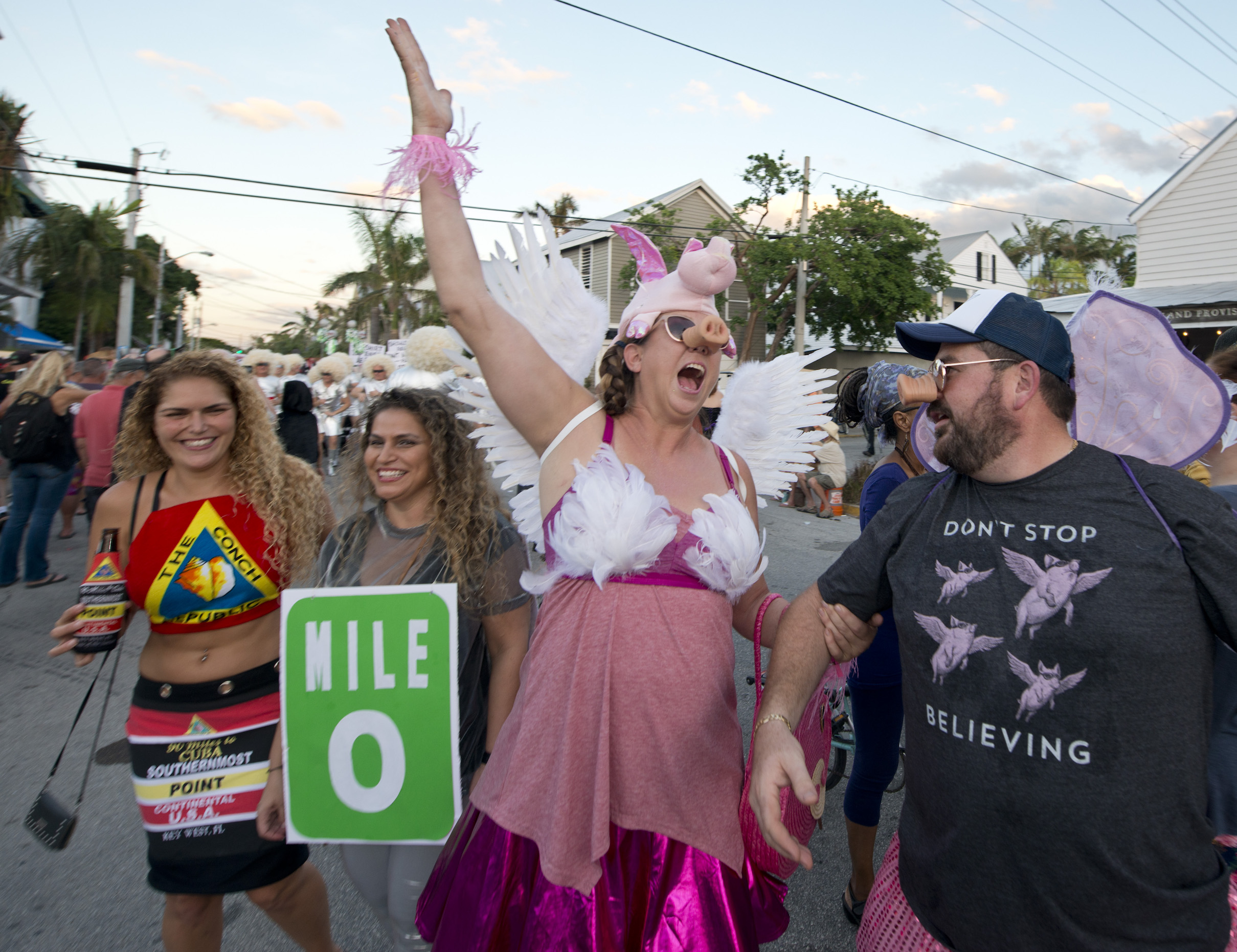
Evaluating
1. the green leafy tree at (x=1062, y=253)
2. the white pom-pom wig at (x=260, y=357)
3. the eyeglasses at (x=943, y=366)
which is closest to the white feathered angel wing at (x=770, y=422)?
the eyeglasses at (x=943, y=366)

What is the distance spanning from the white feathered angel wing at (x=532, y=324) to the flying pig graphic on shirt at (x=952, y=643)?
3.17ft

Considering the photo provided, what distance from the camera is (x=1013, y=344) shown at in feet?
4.65

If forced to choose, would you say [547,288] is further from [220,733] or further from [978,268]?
[978,268]

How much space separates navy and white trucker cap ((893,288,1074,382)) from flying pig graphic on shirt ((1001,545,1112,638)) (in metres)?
0.39

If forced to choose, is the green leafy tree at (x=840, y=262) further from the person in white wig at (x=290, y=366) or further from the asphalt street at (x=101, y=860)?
the asphalt street at (x=101, y=860)

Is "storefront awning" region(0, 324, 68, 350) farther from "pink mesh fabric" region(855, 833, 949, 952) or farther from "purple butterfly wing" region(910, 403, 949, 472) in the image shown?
"pink mesh fabric" region(855, 833, 949, 952)

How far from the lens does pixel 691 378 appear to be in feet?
6.14

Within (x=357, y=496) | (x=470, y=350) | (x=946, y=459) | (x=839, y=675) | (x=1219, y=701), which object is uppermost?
(x=470, y=350)

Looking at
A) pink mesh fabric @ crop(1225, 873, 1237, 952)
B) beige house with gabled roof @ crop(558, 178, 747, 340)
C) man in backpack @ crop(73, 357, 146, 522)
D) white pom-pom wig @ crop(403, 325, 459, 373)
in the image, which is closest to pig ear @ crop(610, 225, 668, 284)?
white pom-pom wig @ crop(403, 325, 459, 373)

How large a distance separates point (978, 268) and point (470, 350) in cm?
4286

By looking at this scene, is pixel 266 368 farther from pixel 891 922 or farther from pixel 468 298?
pixel 891 922

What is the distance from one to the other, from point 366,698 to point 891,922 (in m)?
1.29

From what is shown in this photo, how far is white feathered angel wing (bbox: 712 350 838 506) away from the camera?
7.63 ft

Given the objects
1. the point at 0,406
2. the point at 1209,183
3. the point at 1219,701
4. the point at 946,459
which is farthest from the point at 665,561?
the point at 1209,183
